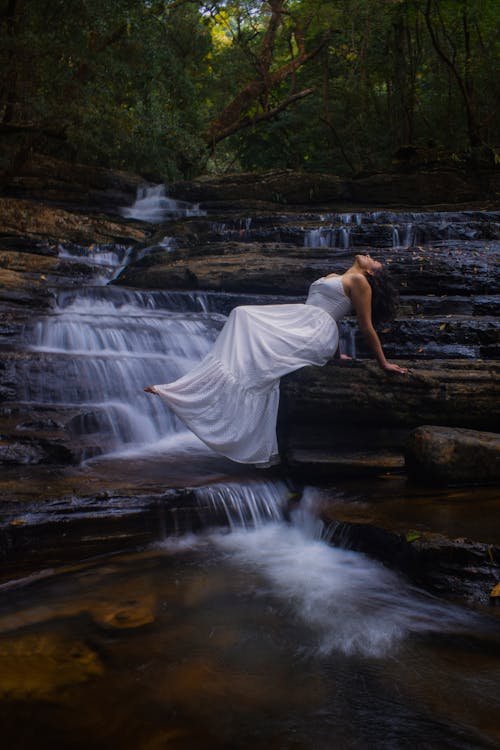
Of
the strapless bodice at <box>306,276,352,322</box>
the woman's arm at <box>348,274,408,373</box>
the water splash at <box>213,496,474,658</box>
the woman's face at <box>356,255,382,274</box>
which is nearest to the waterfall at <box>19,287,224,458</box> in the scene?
the water splash at <box>213,496,474,658</box>

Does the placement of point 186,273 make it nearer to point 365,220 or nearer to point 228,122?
point 365,220

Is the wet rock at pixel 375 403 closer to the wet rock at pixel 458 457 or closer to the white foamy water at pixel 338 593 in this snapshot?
the wet rock at pixel 458 457

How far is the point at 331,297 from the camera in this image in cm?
577

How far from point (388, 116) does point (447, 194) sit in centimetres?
563

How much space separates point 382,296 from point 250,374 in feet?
5.18

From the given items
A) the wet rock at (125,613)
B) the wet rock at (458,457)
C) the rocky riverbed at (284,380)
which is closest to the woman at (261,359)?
→ the rocky riverbed at (284,380)

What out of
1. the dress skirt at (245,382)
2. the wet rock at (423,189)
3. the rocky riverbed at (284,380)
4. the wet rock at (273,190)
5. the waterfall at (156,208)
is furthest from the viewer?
the wet rock at (273,190)

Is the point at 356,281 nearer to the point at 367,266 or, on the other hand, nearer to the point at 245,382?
the point at 367,266

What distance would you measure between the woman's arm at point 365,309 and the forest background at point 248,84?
7.75 meters

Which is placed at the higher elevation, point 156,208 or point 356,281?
point 156,208

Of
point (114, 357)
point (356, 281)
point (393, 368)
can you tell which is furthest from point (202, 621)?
point (114, 357)

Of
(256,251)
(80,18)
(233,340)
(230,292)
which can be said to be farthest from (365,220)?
(233,340)

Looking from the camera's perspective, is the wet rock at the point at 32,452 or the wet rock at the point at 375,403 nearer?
the wet rock at the point at 32,452

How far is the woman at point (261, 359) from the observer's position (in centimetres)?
518
